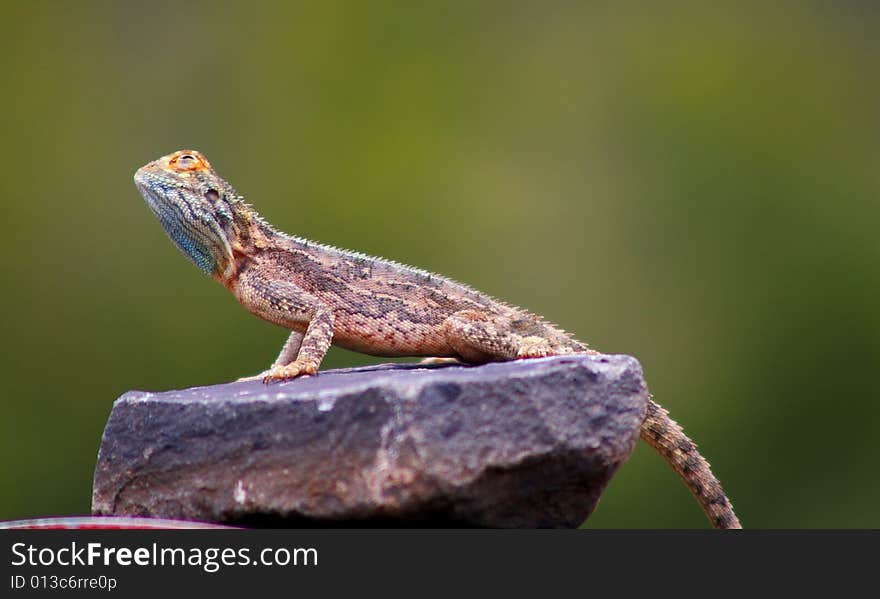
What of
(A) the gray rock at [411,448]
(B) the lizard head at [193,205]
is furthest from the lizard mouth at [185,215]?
(A) the gray rock at [411,448]

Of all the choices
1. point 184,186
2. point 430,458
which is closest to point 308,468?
point 430,458

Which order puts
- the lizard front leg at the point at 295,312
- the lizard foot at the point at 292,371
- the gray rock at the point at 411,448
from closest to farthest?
the gray rock at the point at 411,448 < the lizard foot at the point at 292,371 < the lizard front leg at the point at 295,312

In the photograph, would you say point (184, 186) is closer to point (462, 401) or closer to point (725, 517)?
point (462, 401)

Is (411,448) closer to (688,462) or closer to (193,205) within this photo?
(688,462)

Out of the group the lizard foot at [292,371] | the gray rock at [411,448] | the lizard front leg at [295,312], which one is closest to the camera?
the gray rock at [411,448]

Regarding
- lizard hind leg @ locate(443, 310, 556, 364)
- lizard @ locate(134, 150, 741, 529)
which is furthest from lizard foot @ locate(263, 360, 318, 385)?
lizard hind leg @ locate(443, 310, 556, 364)

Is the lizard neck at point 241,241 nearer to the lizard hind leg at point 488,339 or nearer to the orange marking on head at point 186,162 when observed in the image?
the orange marking on head at point 186,162
